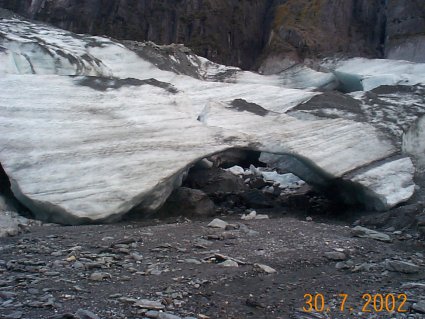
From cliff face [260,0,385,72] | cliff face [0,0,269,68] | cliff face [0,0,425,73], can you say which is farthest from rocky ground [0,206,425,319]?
cliff face [0,0,269,68]

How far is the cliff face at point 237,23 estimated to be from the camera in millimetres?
15891

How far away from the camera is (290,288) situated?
3.62 m

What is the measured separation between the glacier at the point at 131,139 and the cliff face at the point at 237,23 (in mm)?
8316

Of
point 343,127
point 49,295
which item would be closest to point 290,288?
point 49,295

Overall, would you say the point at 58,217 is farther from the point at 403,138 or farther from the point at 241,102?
the point at 403,138

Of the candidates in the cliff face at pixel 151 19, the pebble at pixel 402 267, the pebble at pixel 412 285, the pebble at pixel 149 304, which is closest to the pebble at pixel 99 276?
the pebble at pixel 149 304

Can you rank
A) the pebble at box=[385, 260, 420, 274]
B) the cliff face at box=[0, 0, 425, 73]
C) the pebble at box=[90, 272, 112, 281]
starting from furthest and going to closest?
1. the cliff face at box=[0, 0, 425, 73]
2. the pebble at box=[385, 260, 420, 274]
3. the pebble at box=[90, 272, 112, 281]

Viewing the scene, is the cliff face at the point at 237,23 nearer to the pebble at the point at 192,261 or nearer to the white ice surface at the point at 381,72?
the white ice surface at the point at 381,72

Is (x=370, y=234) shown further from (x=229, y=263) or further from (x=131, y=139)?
(x=131, y=139)

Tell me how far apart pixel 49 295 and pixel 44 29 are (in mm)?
7292

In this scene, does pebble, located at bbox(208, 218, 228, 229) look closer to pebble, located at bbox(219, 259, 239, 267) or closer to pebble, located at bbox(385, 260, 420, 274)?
pebble, located at bbox(219, 259, 239, 267)
